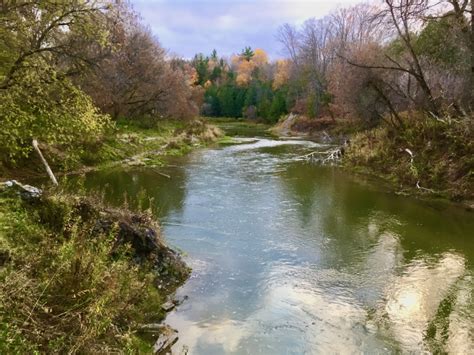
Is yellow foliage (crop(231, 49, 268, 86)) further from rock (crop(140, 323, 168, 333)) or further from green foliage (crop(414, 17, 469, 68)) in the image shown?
rock (crop(140, 323, 168, 333))

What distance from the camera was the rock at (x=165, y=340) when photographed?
22.0 feet

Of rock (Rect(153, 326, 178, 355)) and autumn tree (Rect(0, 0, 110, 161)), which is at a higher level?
autumn tree (Rect(0, 0, 110, 161))

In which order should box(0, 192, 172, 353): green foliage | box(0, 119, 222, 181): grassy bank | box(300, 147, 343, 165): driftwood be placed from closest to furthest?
1. box(0, 192, 172, 353): green foliage
2. box(0, 119, 222, 181): grassy bank
3. box(300, 147, 343, 165): driftwood

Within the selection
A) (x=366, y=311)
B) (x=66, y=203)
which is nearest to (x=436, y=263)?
(x=366, y=311)

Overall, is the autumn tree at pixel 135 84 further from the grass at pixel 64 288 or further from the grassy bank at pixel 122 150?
the grass at pixel 64 288

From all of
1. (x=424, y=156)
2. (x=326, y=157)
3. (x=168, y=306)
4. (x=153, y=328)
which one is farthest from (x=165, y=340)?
(x=326, y=157)

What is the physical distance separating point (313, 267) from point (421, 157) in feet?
42.0

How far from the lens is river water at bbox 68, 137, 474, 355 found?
7.35 m

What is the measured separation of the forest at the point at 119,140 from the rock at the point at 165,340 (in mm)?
31

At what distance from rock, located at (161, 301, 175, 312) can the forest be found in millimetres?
86

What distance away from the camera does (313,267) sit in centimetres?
1035

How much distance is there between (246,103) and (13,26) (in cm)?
7432

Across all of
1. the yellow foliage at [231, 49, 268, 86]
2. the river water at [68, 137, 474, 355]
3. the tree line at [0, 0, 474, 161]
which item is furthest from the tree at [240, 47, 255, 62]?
the river water at [68, 137, 474, 355]

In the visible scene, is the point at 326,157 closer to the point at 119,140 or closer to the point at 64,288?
the point at 119,140
